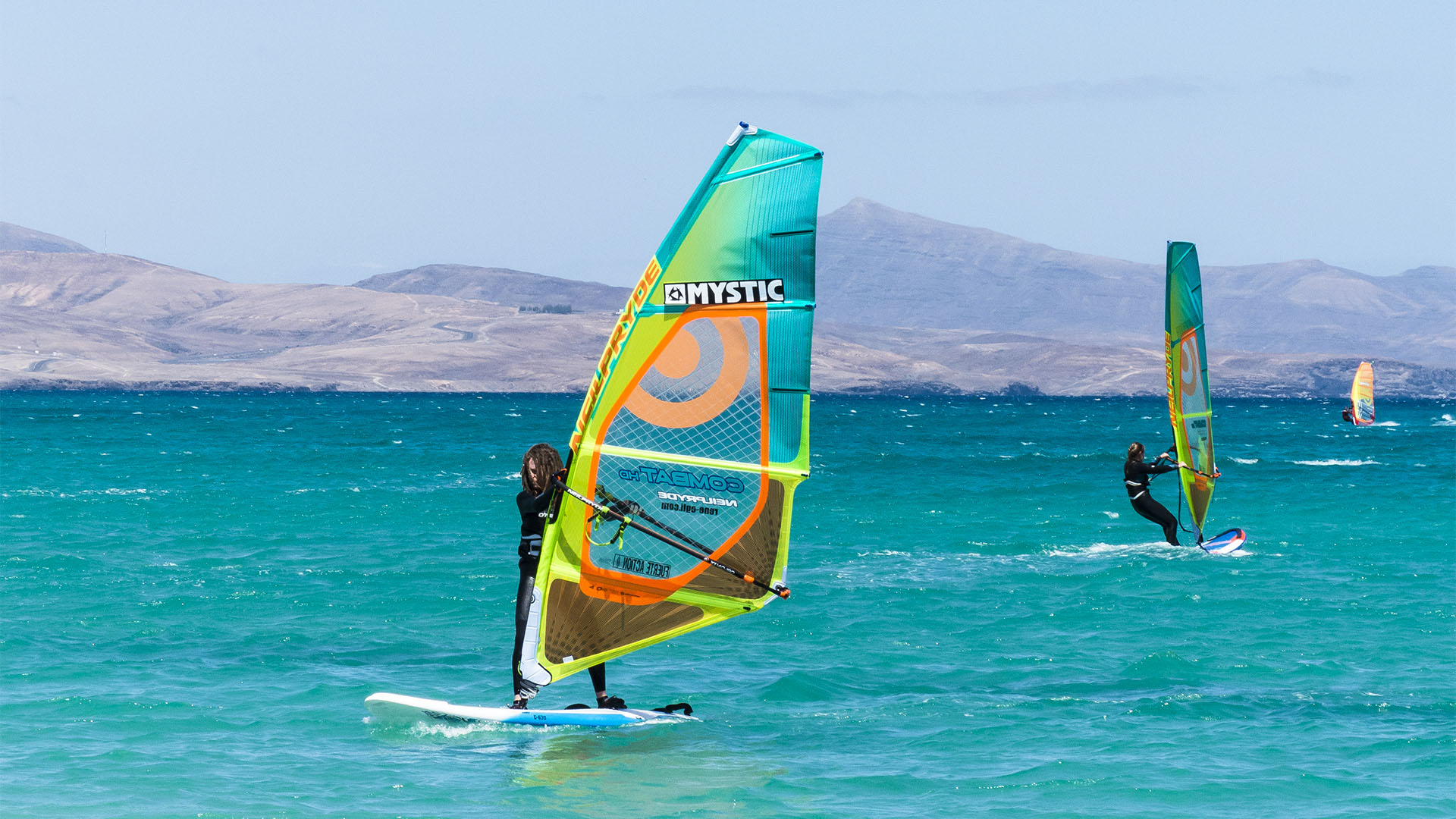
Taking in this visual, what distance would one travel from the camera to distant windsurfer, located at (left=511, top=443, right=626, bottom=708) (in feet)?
35.9

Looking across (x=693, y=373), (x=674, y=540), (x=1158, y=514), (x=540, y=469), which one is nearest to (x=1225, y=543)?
(x=1158, y=514)

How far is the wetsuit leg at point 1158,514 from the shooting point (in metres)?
24.6

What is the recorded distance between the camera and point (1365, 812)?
32.3 ft

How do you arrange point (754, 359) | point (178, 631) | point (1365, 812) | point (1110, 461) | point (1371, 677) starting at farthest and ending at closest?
point (1110, 461)
point (178, 631)
point (1371, 677)
point (754, 359)
point (1365, 812)

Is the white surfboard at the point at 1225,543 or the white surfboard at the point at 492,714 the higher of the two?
the white surfboard at the point at 1225,543

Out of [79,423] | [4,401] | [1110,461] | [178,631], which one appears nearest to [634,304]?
[178,631]

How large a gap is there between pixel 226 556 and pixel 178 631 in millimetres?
7622

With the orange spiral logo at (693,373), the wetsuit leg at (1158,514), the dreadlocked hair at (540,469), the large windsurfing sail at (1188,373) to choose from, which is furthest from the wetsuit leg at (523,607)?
the wetsuit leg at (1158,514)

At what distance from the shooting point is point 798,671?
47.6ft

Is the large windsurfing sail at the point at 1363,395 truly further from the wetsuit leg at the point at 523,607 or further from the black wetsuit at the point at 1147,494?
the wetsuit leg at the point at 523,607

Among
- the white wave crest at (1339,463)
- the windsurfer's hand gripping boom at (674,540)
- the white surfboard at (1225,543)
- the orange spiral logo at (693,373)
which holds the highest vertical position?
the orange spiral logo at (693,373)

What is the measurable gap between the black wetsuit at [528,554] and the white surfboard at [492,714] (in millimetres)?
248

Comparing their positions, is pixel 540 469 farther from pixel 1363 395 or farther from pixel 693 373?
pixel 1363 395

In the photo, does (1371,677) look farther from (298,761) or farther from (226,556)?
(226,556)
